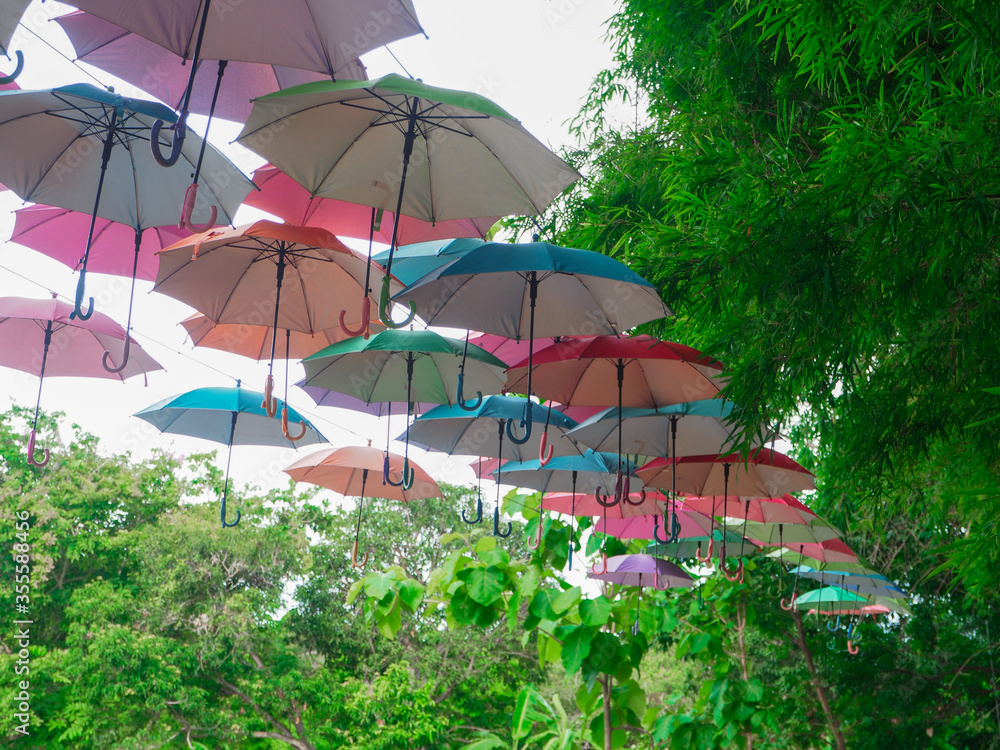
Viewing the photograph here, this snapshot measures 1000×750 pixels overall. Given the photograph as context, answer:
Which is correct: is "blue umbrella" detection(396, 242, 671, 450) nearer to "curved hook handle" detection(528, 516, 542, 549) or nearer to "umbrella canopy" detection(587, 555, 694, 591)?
"curved hook handle" detection(528, 516, 542, 549)

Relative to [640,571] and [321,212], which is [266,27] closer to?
[321,212]

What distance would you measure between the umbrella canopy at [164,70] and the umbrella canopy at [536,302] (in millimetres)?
813

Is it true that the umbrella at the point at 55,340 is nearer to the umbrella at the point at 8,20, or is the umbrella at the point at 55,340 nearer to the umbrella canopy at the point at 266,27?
the umbrella canopy at the point at 266,27

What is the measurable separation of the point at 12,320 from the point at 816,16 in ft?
9.76

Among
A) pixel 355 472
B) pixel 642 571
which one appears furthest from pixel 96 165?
pixel 642 571

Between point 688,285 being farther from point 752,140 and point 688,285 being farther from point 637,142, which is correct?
point 637,142

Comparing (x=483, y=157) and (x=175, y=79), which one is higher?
(x=175, y=79)

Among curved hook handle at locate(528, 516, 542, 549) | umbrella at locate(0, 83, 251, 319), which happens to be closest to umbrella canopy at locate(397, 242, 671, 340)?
umbrella at locate(0, 83, 251, 319)

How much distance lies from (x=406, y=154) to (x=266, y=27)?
20.7 inches

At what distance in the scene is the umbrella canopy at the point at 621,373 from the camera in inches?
121

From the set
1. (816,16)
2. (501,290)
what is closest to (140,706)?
(501,290)

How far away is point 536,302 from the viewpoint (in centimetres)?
312

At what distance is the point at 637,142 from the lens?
4.21 metres

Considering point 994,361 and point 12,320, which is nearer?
point 994,361
